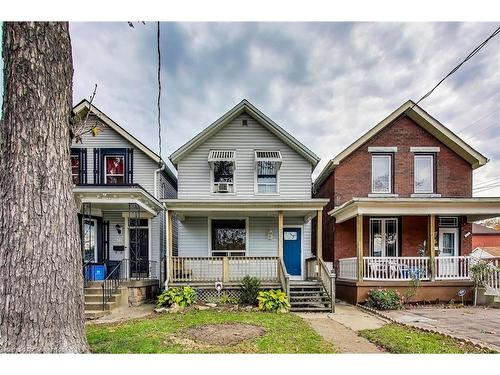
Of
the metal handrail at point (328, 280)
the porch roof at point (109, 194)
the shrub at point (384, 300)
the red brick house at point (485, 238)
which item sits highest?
the porch roof at point (109, 194)

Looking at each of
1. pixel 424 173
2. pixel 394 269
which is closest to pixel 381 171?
pixel 424 173

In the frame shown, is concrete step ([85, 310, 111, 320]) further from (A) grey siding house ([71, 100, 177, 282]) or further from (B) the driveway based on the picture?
(B) the driveway

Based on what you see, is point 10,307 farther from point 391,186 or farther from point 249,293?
point 391,186

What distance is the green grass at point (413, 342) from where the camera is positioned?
16.3ft

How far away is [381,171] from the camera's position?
42.6 ft

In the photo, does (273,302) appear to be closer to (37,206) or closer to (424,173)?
(37,206)

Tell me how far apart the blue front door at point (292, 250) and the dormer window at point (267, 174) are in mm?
1753

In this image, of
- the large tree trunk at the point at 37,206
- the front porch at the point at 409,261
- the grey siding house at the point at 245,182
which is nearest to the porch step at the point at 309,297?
the front porch at the point at 409,261

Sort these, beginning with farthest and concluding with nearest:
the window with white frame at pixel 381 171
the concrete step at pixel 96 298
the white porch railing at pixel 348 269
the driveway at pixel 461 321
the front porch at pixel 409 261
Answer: the window with white frame at pixel 381 171, the white porch railing at pixel 348 269, the front porch at pixel 409 261, the concrete step at pixel 96 298, the driveway at pixel 461 321

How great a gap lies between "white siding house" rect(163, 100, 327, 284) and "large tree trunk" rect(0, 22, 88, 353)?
819cm

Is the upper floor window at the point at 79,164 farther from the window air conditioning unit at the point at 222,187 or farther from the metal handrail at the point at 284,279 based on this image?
the metal handrail at the point at 284,279

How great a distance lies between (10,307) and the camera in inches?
143

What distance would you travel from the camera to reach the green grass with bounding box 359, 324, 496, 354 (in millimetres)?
4973

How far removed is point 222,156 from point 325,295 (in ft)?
19.9
